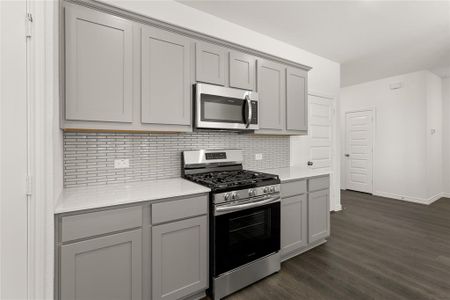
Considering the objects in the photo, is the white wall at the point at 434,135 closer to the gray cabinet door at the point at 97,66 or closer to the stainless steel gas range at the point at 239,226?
the stainless steel gas range at the point at 239,226

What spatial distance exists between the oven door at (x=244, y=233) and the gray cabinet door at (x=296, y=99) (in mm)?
1193

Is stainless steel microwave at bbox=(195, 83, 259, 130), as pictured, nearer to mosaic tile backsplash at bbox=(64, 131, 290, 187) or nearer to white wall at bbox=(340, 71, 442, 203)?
mosaic tile backsplash at bbox=(64, 131, 290, 187)

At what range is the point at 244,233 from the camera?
6.56ft

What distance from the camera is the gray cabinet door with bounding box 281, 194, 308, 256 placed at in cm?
238

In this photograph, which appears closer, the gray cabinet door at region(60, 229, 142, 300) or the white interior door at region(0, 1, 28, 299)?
the white interior door at region(0, 1, 28, 299)

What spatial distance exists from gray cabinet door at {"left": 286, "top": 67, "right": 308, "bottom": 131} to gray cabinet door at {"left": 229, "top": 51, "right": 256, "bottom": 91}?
588mm

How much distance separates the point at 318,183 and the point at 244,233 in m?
1.26

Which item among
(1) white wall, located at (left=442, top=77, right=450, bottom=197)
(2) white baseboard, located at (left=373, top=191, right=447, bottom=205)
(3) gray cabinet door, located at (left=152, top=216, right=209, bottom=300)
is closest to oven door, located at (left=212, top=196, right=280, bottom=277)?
(3) gray cabinet door, located at (left=152, top=216, right=209, bottom=300)

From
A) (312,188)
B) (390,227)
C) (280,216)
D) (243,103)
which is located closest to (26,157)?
(243,103)

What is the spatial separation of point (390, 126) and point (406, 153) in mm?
681

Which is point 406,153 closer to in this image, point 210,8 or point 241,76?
point 241,76

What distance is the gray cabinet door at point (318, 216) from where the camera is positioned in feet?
8.65

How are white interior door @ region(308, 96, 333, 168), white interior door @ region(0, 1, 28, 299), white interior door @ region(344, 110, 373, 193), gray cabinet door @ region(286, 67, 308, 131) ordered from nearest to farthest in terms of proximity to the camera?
white interior door @ region(0, 1, 28, 299) → gray cabinet door @ region(286, 67, 308, 131) → white interior door @ region(308, 96, 333, 168) → white interior door @ region(344, 110, 373, 193)

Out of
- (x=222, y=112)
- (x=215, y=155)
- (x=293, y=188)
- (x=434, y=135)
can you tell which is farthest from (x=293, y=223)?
(x=434, y=135)
